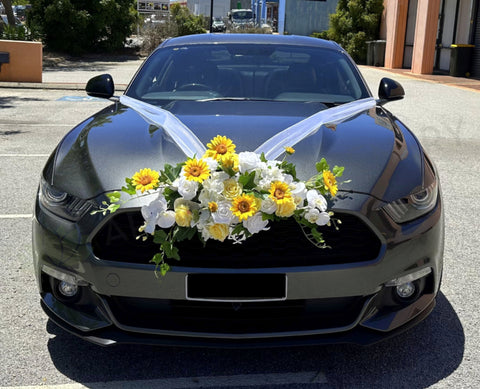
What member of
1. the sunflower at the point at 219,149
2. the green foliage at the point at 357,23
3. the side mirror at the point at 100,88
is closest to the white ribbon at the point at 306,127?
the sunflower at the point at 219,149

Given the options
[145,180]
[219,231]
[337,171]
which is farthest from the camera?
[337,171]

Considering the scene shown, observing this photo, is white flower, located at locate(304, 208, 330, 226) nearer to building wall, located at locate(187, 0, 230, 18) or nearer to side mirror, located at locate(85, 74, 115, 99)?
side mirror, located at locate(85, 74, 115, 99)

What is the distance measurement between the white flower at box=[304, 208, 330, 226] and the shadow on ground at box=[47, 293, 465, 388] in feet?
2.43

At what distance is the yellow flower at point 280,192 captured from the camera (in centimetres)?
245

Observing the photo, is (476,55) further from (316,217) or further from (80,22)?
(316,217)

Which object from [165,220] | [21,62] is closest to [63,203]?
[165,220]

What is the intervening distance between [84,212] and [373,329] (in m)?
1.30

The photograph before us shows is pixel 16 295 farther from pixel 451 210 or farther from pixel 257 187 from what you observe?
pixel 451 210

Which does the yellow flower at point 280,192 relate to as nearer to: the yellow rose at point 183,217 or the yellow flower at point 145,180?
the yellow rose at point 183,217

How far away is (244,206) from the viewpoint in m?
2.44

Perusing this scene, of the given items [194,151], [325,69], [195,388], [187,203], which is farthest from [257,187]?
[325,69]

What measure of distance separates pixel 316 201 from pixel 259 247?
0.29 m

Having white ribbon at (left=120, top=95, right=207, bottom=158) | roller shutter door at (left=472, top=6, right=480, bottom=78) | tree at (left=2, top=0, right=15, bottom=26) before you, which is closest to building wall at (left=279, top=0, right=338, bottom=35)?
tree at (left=2, top=0, right=15, bottom=26)

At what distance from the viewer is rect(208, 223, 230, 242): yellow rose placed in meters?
2.43
